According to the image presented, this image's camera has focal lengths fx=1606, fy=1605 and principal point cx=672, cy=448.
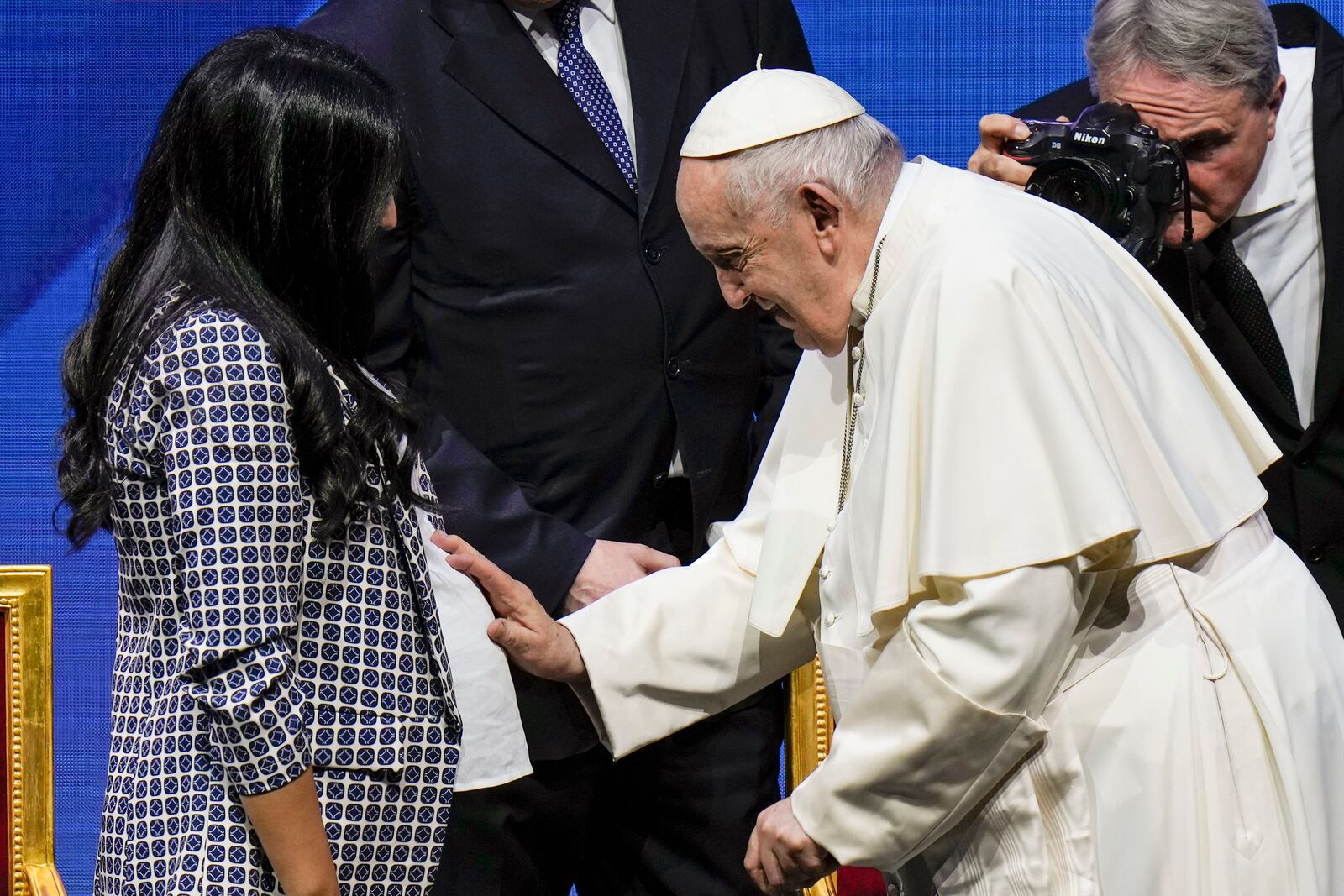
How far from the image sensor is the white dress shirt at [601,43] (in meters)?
2.32

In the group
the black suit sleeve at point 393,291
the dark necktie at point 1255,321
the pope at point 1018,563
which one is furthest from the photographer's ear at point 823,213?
the dark necktie at point 1255,321

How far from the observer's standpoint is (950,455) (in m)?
1.70

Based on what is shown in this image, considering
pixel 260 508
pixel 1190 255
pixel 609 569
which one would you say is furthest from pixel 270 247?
pixel 1190 255

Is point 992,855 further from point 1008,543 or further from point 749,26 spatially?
point 749,26

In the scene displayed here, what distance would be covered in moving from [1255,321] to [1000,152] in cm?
48

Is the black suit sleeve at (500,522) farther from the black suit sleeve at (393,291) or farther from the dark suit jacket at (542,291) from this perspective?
the black suit sleeve at (393,291)

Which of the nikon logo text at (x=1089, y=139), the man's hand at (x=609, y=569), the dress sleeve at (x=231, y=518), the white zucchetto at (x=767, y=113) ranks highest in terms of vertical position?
the white zucchetto at (x=767, y=113)

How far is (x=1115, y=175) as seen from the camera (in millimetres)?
2232

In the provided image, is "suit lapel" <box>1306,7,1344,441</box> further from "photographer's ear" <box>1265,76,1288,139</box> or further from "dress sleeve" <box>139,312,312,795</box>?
"dress sleeve" <box>139,312,312,795</box>

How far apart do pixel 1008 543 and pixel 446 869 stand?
0.98m

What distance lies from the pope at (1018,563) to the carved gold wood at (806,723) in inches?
21.3

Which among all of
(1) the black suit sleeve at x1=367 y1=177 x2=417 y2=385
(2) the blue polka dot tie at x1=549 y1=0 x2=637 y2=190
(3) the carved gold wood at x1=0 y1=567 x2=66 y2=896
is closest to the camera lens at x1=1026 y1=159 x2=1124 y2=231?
(2) the blue polka dot tie at x1=549 y1=0 x2=637 y2=190

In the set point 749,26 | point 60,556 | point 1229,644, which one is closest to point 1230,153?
point 749,26

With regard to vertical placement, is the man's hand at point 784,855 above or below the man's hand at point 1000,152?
below
